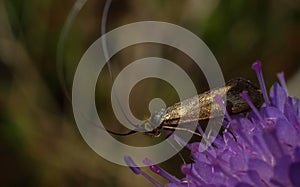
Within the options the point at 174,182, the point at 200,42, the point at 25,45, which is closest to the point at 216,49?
the point at 200,42

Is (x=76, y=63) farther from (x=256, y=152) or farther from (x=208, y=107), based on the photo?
(x=256, y=152)

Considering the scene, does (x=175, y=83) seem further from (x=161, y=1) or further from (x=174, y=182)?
(x=174, y=182)

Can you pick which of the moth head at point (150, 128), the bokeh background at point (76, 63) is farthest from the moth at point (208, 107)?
the bokeh background at point (76, 63)

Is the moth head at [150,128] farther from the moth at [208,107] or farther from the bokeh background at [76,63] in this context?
the bokeh background at [76,63]

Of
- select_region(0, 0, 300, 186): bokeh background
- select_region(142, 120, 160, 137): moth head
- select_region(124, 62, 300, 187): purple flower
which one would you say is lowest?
select_region(124, 62, 300, 187): purple flower

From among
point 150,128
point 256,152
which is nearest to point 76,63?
point 150,128

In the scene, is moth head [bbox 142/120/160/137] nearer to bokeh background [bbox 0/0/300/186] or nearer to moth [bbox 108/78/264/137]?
moth [bbox 108/78/264/137]

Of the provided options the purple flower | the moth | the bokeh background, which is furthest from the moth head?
the bokeh background

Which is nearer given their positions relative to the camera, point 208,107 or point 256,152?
point 256,152
